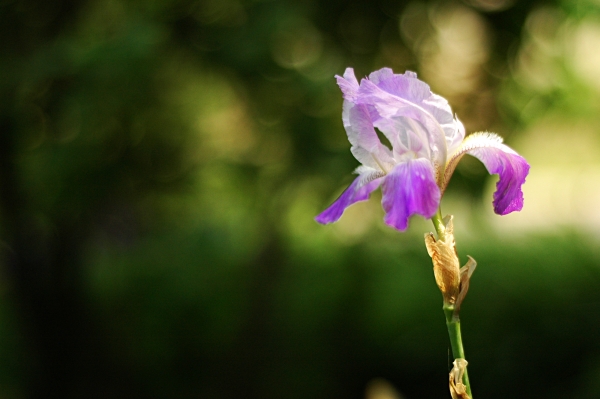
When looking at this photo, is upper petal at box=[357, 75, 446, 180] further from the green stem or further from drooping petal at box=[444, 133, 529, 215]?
the green stem

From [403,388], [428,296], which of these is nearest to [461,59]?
[428,296]

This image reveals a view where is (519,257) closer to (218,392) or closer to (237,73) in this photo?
(218,392)

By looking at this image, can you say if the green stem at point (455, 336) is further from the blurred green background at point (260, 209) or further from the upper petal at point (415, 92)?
the blurred green background at point (260, 209)

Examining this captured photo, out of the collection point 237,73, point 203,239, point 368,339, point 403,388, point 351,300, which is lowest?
point 403,388

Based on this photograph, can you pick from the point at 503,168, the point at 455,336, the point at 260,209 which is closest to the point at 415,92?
the point at 503,168

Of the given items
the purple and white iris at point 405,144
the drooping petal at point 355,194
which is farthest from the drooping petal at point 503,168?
the drooping petal at point 355,194

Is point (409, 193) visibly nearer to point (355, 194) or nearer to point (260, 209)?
point (355, 194)
